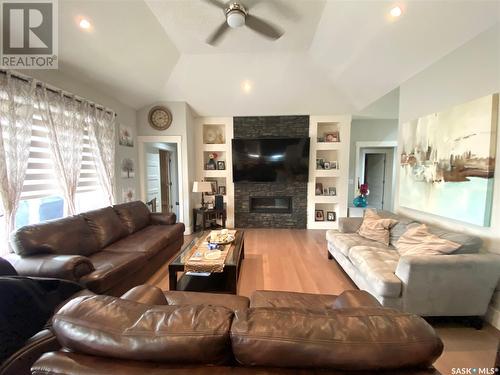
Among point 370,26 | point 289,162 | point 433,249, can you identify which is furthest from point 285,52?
point 433,249

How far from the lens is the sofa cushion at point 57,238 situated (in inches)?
79.8

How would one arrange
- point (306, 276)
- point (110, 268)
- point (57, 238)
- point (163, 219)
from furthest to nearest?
point (163, 219), point (306, 276), point (57, 238), point (110, 268)

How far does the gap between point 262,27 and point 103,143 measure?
2925 mm

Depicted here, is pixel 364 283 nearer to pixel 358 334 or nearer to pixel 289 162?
pixel 358 334

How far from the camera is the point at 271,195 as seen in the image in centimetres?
523

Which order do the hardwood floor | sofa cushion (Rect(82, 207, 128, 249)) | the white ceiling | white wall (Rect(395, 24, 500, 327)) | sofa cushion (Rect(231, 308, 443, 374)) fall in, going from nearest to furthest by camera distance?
sofa cushion (Rect(231, 308, 443, 374)) < the hardwood floor < white wall (Rect(395, 24, 500, 327)) < the white ceiling < sofa cushion (Rect(82, 207, 128, 249))

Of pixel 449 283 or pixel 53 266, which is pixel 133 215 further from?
pixel 449 283

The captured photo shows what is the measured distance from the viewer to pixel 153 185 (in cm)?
519

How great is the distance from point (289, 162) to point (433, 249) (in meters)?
3.22

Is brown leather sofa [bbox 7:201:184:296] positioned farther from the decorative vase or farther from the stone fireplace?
the decorative vase

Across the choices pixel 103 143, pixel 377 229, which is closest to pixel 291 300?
pixel 377 229

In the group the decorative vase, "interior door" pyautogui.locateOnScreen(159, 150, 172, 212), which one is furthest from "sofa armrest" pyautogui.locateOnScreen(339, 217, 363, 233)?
"interior door" pyautogui.locateOnScreen(159, 150, 172, 212)

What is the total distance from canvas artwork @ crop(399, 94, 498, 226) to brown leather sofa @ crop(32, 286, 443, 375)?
6.93 feet

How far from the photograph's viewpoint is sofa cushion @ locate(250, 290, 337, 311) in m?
1.53
